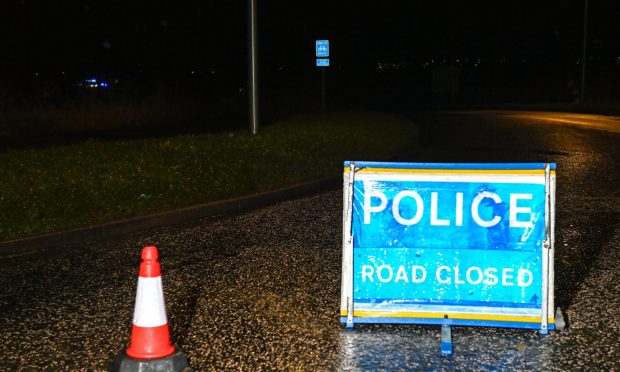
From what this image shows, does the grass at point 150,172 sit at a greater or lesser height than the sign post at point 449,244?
lesser

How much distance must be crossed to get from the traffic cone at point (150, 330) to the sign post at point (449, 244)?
1.43 meters

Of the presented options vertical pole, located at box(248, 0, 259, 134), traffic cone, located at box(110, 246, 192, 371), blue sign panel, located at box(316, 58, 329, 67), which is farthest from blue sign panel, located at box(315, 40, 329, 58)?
traffic cone, located at box(110, 246, 192, 371)

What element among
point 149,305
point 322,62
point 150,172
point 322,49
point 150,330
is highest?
A: point 322,49

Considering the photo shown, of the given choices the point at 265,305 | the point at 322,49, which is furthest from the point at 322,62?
the point at 265,305

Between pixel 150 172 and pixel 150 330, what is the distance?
309 inches

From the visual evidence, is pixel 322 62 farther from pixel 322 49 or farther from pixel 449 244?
pixel 449 244

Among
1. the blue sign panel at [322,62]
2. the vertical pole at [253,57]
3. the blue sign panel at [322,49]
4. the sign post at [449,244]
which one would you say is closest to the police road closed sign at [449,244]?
the sign post at [449,244]

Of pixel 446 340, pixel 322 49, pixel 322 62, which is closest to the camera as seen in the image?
pixel 446 340

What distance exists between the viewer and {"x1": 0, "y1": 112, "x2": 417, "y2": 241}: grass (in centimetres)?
955

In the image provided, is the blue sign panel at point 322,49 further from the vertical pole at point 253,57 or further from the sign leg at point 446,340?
the sign leg at point 446,340

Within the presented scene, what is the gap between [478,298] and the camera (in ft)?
17.1

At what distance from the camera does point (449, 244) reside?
5293mm

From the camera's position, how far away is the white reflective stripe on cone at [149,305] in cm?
432

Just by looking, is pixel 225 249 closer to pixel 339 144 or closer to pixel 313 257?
pixel 313 257
